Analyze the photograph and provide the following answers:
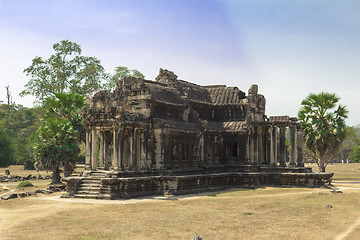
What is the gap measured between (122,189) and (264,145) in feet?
52.7

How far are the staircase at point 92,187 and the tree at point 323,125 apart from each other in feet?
76.2

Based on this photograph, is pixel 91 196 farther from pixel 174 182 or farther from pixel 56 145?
pixel 56 145

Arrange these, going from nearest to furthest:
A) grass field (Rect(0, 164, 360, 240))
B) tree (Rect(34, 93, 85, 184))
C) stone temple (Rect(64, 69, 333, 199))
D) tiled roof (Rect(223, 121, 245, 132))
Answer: grass field (Rect(0, 164, 360, 240)) → stone temple (Rect(64, 69, 333, 199)) → tiled roof (Rect(223, 121, 245, 132)) → tree (Rect(34, 93, 85, 184))

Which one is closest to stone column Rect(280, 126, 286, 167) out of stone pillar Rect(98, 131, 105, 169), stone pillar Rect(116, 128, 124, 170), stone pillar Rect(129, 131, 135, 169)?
stone pillar Rect(129, 131, 135, 169)

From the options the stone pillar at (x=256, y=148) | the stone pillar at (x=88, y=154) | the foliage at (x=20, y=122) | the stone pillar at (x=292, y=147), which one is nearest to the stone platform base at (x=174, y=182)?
the stone pillar at (x=88, y=154)

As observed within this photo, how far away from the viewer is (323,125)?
1571 inches

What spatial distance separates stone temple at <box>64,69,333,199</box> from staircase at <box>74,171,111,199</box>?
63 millimetres

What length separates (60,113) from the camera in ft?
124

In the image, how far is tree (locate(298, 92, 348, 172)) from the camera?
39.2 m

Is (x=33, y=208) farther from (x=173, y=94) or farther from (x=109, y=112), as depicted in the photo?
(x=173, y=94)

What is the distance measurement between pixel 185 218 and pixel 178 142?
12.1 m

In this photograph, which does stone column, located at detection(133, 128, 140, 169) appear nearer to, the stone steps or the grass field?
the stone steps

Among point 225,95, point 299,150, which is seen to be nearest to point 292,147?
point 299,150

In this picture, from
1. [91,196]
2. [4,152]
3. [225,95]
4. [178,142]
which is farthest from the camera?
[4,152]
